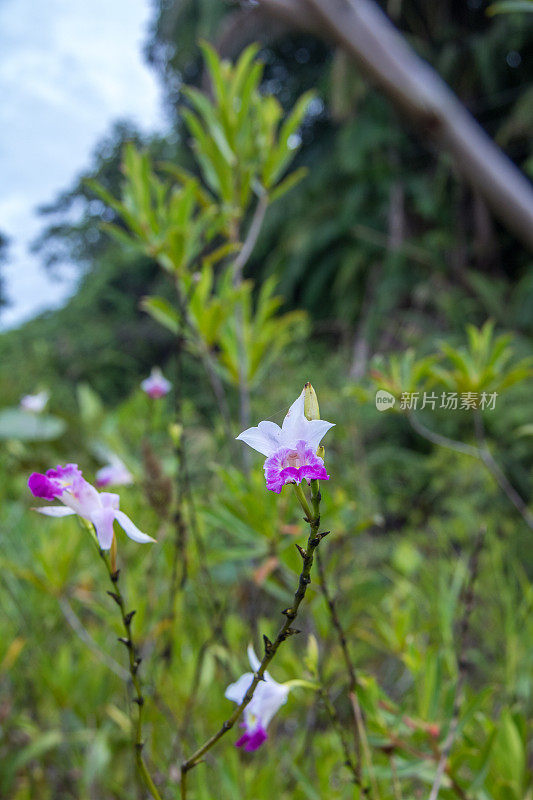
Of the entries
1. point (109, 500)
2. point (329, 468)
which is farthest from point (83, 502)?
point (329, 468)

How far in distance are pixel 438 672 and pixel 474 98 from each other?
278 cm

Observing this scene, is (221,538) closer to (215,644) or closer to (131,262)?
(215,644)

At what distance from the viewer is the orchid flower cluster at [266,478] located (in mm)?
166

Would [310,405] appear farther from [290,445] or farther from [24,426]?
[24,426]

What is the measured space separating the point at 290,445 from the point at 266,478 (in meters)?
0.01

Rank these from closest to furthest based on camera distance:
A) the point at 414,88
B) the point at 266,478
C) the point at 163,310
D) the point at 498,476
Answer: the point at 266,478, the point at 498,476, the point at 163,310, the point at 414,88

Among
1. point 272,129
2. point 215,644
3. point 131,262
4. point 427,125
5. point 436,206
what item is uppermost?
point 131,262

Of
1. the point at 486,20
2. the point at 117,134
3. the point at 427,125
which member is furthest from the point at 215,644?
the point at 117,134

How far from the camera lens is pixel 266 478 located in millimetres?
165

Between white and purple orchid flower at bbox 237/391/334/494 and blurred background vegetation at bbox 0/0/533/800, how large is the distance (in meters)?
0.02

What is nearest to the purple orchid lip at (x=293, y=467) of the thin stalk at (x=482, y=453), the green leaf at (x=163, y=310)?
the thin stalk at (x=482, y=453)

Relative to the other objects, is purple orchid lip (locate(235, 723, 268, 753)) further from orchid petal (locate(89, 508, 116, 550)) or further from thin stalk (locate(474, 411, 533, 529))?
thin stalk (locate(474, 411, 533, 529))

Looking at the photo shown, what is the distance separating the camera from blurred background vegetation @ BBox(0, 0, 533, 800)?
49 centimetres

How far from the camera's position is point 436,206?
2543 mm
